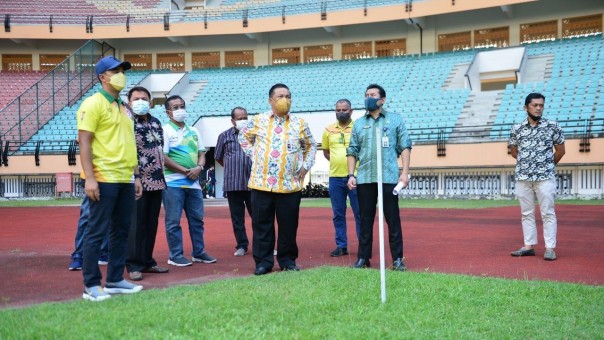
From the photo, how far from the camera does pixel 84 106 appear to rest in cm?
572

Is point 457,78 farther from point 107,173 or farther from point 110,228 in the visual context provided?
point 107,173

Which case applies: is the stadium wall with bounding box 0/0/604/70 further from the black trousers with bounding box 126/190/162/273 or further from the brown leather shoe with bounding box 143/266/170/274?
the brown leather shoe with bounding box 143/266/170/274

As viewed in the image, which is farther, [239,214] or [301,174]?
[239,214]

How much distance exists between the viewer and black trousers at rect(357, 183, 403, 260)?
738cm

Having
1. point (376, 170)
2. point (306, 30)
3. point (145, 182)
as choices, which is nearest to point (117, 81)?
point (145, 182)

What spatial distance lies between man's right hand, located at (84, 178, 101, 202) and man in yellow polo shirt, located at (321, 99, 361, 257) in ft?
13.0

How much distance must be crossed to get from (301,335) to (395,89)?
27.9 metres

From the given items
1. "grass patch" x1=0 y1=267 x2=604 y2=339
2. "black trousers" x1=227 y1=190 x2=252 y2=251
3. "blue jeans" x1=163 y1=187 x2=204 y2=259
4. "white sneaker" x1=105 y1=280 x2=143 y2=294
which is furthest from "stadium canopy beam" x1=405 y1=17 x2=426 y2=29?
"white sneaker" x1=105 y1=280 x2=143 y2=294

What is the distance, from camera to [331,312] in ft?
16.2

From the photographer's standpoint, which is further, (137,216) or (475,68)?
(475,68)

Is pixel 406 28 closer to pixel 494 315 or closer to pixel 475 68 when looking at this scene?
pixel 475 68

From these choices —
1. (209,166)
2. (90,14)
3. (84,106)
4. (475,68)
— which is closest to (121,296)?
(84,106)

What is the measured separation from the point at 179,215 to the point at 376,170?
8.14 ft

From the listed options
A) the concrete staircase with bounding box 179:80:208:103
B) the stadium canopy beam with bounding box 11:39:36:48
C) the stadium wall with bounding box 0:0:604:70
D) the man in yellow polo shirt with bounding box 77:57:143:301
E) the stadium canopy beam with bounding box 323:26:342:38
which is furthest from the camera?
the stadium canopy beam with bounding box 11:39:36:48
